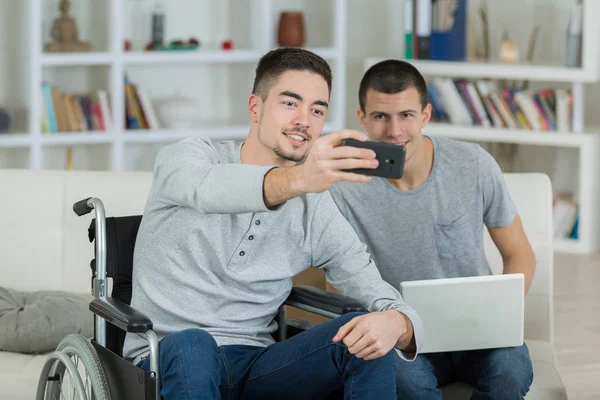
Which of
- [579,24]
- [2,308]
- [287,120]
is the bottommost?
[2,308]

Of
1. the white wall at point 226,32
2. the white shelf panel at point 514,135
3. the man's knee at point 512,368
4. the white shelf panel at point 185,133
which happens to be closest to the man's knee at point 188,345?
the man's knee at point 512,368

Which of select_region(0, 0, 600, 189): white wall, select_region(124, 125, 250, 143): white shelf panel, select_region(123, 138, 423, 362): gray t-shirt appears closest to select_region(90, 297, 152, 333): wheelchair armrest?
select_region(123, 138, 423, 362): gray t-shirt

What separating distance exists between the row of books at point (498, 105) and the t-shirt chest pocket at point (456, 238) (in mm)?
2940

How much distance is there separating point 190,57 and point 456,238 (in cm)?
311

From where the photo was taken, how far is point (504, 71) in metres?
5.62

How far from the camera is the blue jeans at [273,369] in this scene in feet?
6.67

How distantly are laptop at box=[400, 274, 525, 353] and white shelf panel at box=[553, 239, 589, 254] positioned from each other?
10.4ft

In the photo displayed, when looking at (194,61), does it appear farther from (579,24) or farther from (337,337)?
(337,337)

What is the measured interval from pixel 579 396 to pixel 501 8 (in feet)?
10.2

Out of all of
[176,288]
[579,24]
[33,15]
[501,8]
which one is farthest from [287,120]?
[501,8]

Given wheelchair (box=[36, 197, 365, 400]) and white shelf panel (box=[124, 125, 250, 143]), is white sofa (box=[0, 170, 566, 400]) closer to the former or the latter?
wheelchair (box=[36, 197, 365, 400])

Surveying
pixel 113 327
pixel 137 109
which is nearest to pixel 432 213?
pixel 113 327

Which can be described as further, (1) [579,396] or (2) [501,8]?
(2) [501,8]

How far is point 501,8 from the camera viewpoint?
6090 mm
